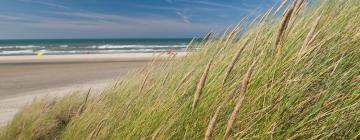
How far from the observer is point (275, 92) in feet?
5.90

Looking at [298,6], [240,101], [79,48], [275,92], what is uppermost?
[79,48]

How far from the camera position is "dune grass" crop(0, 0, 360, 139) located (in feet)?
5.25

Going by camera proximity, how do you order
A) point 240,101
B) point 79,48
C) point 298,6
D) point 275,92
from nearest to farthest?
point 240,101 < point 298,6 < point 275,92 < point 79,48

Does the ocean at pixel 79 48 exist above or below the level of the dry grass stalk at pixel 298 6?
above

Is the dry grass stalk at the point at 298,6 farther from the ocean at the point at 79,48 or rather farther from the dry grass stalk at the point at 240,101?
the ocean at the point at 79,48

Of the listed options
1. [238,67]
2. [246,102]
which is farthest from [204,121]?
[238,67]

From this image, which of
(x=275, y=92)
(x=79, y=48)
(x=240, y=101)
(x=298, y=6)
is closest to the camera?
(x=240, y=101)

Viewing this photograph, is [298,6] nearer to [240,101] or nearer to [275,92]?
[275,92]

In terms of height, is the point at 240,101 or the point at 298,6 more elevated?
the point at 298,6

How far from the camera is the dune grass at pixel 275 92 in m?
1.60

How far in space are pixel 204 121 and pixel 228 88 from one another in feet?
0.64

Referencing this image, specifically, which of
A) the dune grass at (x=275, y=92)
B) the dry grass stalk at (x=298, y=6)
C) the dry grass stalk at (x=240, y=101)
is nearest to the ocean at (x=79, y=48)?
the dune grass at (x=275, y=92)

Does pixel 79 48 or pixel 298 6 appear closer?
pixel 298 6

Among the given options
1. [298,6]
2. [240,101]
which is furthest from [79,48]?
[240,101]
